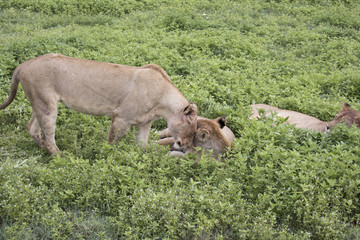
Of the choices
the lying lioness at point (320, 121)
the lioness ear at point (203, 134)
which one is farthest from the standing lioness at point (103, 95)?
the lying lioness at point (320, 121)

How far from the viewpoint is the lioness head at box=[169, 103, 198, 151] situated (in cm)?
665

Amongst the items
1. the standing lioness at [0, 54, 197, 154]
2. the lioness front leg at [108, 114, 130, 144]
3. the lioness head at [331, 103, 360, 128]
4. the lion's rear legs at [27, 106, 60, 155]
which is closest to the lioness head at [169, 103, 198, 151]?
the standing lioness at [0, 54, 197, 154]

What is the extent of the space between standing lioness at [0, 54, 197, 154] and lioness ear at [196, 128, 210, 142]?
0.18 m

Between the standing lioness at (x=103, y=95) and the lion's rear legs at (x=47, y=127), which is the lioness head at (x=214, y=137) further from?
the lion's rear legs at (x=47, y=127)

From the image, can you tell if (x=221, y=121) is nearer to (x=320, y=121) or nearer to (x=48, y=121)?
(x=320, y=121)

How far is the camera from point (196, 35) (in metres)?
12.5

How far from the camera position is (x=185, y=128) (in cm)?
672

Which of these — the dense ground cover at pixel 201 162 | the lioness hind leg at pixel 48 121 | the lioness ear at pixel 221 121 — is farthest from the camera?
the lioness ear at pixel 221 121

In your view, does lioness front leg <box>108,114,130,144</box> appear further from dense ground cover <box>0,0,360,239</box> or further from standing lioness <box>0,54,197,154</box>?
dense ground cover <box>0,0,360,239</box>

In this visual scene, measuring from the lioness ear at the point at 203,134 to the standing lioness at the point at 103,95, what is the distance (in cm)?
18

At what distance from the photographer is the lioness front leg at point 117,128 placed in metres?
6.49

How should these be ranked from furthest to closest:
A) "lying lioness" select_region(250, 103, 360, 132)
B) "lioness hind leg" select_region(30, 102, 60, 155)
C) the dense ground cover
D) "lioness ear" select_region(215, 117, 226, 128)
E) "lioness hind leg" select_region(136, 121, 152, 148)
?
"lying lioness" select_region(250, 103, 360, 132) → "lioness ear" select_region(215, 117, 226, 128) → "lioness hind leg" select_region(136, 121, 152, 148) → "lioness hind leg" select_region(30, 102, 60, 155) → the dense ground cover

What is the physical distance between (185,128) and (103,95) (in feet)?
4.82

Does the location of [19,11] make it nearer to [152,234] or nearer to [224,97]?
[224,97]
